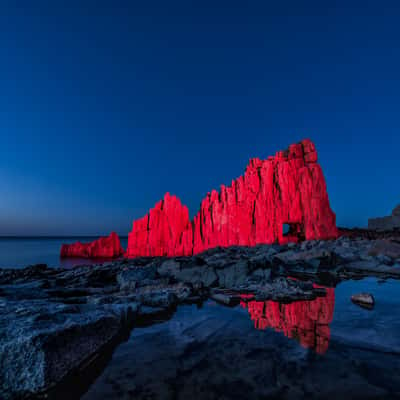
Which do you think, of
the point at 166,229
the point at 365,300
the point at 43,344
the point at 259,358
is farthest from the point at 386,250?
the point at 166,229

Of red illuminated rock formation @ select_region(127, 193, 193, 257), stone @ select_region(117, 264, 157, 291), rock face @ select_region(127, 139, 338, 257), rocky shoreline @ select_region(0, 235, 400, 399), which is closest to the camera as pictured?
rocky shoreline @ select_region(0, 235, 400, 399)

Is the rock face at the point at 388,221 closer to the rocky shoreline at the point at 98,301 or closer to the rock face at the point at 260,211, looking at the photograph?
the rock face at the point at 260,211

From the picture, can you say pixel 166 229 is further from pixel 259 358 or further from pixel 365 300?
pixel 259 358

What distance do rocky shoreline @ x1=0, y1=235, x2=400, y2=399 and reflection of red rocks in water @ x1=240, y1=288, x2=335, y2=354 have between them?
0.47 meters

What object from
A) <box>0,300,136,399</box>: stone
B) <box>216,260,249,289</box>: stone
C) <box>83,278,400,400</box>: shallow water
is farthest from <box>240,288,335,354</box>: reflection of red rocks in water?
<box>0,300,136,399</box>: stone

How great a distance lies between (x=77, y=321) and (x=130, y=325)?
123 centimetres

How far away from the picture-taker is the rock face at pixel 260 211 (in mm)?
30812

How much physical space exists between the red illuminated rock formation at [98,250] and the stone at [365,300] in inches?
2913

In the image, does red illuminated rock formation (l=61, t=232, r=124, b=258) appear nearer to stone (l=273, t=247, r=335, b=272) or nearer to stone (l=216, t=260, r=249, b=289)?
stone (l=273, t=247, r=335, b=272)

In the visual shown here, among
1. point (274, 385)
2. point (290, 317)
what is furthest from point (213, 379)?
point (290, 317)

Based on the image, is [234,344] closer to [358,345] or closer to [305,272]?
[358,345]

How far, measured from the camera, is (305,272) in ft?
33.5

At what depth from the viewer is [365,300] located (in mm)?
5133

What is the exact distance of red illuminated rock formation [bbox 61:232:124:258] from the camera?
70.1 meters
